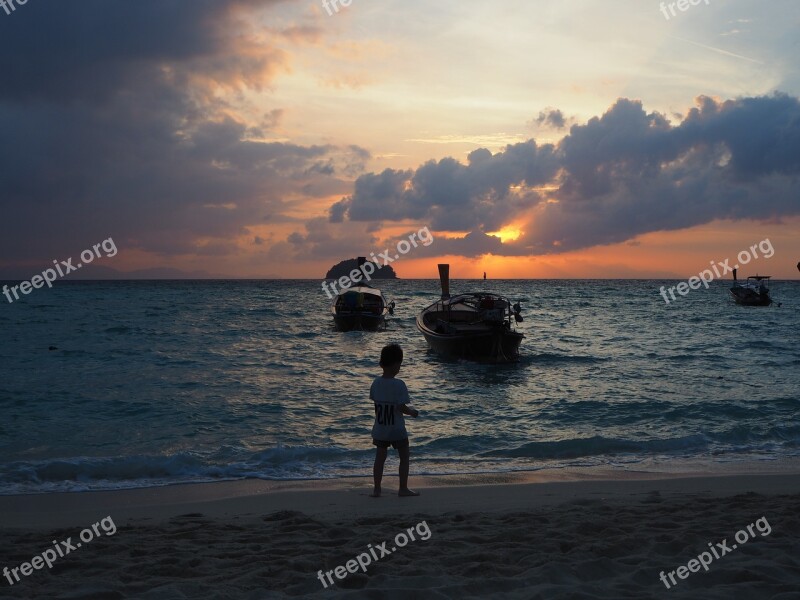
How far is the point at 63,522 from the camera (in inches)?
293

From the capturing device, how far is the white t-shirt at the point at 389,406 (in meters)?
8.12

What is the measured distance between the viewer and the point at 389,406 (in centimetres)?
815

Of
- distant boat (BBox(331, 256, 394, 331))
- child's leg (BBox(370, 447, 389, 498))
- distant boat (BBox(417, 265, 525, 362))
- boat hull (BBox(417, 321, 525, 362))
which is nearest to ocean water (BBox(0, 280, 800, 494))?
boat hull (BBox(417, 321, 525, 362))

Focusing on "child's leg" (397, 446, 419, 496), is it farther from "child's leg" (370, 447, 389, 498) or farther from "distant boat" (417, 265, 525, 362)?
"distant boat" (417, 265, 525, 362)

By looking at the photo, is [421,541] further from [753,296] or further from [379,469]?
[753,296]

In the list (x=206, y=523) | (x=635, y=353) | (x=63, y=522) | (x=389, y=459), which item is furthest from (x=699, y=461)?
(x=635, y=353)

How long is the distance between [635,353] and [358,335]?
17.1 m

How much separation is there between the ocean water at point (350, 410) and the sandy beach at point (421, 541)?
1.81 meters

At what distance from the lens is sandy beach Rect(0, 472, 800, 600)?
4.91m

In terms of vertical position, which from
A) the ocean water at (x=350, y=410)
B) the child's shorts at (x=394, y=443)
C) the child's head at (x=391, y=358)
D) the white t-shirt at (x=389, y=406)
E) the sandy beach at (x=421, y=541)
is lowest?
the ocean water at (x=350, y=410)

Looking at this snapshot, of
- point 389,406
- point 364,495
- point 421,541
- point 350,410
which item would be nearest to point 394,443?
point 389,406

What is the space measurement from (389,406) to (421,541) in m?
2.30

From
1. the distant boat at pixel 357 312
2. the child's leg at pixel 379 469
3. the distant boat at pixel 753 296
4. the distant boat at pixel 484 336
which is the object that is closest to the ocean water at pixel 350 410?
the distant boat at pixel 484 336

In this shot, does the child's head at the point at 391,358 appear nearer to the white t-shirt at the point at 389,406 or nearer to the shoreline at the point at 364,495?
the white t-shirt at the point at 389,406
